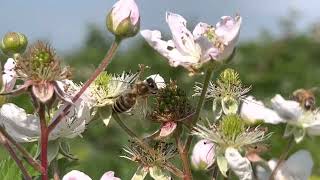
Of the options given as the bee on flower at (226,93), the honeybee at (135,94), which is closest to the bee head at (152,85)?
A: the honeybee at (135,94)

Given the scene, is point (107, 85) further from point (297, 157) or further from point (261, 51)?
point (261, 51)

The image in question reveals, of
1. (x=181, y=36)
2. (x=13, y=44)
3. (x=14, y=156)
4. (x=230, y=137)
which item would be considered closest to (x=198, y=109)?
(x=230, y=137)

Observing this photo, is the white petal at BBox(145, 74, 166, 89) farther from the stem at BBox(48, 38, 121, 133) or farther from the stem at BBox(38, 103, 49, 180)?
the stem at BBox(38, 103, 49, 180)

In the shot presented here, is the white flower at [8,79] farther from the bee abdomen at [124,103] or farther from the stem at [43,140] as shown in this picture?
the bee abdomen at [124,103]

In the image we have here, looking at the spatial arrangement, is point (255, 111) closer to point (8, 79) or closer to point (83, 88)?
point (83, 88)

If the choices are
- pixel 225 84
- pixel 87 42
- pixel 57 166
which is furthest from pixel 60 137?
pixel 87 42

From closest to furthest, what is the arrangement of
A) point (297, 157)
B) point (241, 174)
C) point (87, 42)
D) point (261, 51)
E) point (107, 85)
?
1. point (241, 174)
2. point (297, 157)
3. point (107, 85)
4. point (261, 51)
5. point (87, 42)

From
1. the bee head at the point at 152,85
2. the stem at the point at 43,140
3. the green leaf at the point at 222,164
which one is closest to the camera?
the stem at the point at 43,140

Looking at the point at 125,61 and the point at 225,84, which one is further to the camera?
the point at 125,61
